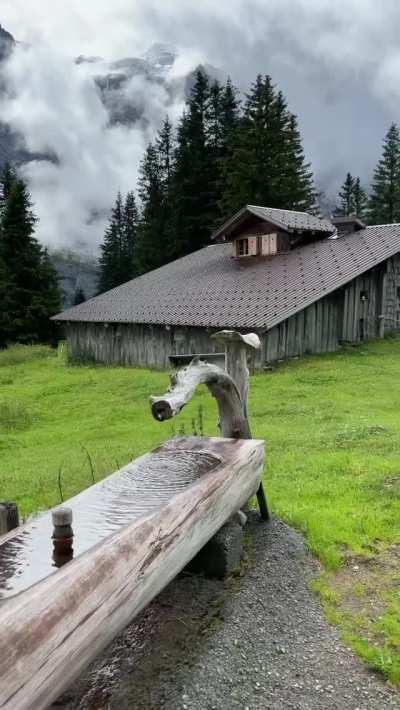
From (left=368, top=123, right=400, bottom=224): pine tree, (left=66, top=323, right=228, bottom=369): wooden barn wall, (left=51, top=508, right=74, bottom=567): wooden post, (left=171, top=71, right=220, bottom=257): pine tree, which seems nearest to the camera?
(left=51, top=508, right=74, bottom=567): wooden post

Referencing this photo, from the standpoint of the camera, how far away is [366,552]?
572cm

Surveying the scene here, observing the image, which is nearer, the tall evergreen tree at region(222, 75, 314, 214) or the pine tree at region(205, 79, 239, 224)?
the tall evergreen tree at region(222, 75, 314, 214)

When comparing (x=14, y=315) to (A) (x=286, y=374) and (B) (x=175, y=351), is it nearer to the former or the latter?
(B) (x=175, y=351)

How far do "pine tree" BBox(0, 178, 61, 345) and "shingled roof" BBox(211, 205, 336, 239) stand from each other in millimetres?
13533

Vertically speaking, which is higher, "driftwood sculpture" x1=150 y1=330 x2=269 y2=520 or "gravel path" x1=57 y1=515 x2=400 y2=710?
"driftwood sculpture" x1=150 y1=330 x2=269 y2=520

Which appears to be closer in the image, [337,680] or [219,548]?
[337,680]

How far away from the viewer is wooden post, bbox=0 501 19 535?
4680 mm

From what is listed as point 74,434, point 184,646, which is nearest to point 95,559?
point 184,646

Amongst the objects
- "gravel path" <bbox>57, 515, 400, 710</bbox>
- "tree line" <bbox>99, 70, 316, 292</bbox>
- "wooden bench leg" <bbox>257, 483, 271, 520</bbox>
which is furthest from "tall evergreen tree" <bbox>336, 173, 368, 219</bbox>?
"gravel path" <bbox>57, 515, 400, 710</bbox>

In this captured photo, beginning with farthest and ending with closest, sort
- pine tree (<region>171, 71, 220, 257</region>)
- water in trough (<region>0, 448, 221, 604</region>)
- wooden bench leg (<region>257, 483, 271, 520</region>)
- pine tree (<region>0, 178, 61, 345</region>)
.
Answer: pine tree (<region>171, 71, 220, 257</region>) < pine tree (<region>0, 178, 61, 345</region>) < wooden bench leg (<region>257, 483, 271, 520</region>) < water in trough (<region>0, 448, 221, 604</region>)

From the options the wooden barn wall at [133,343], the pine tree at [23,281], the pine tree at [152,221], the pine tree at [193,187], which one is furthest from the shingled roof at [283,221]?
the pine tree at [152,221]

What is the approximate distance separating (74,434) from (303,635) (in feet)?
29.5

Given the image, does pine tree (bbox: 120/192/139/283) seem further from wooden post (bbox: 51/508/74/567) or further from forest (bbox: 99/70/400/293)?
wooden post (bbox: 51/508/74/567)

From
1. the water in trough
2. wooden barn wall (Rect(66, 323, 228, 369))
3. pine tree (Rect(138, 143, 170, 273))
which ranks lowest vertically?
the water in trough
